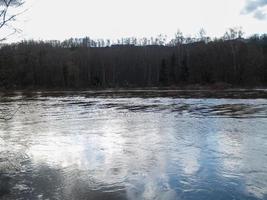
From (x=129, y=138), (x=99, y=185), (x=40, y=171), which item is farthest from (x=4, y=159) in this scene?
(x=129, y=138)

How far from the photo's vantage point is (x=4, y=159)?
1538cm

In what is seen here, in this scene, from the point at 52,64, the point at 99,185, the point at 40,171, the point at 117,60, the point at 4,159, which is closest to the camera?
the point at 99,185

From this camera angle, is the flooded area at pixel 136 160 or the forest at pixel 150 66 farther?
the forest at pixel 150 66

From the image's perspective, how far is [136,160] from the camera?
15.1 m

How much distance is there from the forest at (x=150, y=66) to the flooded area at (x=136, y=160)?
61975mm

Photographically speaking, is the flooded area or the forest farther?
the forest

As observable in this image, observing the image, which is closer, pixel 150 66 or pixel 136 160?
pixel 136 160

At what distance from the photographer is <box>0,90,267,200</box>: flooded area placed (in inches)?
442

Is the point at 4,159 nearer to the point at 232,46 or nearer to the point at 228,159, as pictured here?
the point at 228,159

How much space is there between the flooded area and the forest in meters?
62.0

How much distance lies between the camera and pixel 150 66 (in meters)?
130

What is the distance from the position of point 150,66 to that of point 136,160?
116 metres

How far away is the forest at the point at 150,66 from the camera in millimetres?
102188

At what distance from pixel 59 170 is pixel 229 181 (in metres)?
5.16
